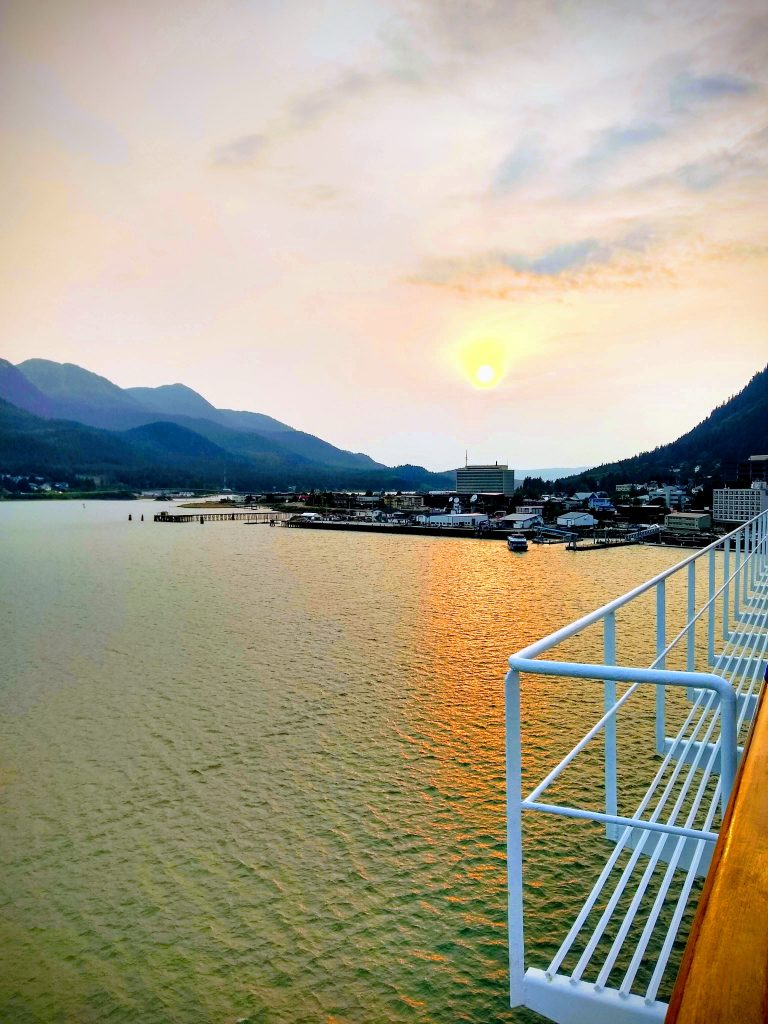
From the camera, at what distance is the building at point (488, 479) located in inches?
5536

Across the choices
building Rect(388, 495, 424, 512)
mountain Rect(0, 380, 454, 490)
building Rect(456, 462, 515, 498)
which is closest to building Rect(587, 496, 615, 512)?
building Rect(388, 495, 424, 512)

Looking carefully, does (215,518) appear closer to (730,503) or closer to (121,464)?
(730,503)

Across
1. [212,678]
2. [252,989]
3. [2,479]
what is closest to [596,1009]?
[252,989]

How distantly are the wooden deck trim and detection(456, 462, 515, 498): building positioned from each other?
13955cm

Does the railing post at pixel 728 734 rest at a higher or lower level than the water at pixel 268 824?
higher

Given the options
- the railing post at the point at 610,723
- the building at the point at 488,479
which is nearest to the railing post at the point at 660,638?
the railing post at the point at 610,723

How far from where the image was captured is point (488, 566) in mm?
32969

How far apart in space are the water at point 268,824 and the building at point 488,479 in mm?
126135

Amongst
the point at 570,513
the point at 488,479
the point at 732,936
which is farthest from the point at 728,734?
the point at 488,479

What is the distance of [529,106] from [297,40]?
7887mm

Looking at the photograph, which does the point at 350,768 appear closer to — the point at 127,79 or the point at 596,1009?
the point at 596,1009

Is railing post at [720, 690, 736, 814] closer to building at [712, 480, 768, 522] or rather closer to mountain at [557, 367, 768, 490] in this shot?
building at [712, 480, 768, 522]

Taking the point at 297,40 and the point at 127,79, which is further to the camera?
the point at 127,79

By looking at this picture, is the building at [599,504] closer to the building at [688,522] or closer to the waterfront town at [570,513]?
the waterfront town at [570,513]
